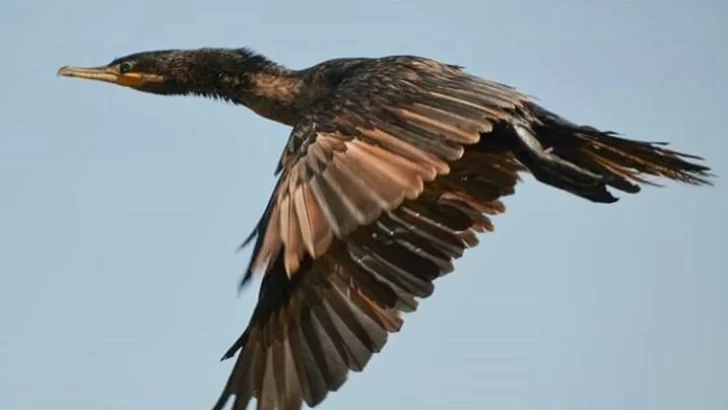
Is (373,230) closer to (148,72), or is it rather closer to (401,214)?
(401,214)

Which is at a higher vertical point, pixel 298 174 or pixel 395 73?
pixel 395 73

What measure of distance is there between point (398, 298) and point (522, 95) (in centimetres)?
157

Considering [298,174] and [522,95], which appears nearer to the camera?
[298,174]

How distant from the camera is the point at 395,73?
1235cm

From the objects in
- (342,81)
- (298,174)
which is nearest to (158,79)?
(342,81)

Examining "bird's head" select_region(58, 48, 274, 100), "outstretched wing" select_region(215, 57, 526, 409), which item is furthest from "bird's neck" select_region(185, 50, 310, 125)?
"outstretched wing" select_region(215, 57, 526, 409)

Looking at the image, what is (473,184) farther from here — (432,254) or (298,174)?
(298,174)

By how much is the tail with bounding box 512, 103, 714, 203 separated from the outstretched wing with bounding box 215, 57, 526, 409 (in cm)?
27

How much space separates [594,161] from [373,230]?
1.55 meters

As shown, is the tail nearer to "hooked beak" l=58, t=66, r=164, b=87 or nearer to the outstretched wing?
the outstretched wing

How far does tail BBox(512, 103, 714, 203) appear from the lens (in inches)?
484

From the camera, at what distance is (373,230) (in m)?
12.6

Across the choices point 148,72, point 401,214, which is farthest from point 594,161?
point 148,72

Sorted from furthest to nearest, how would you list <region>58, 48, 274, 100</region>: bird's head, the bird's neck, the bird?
1. <region>58, 48, 274, 100</region>: bird's head
2. the bird's neck
3. the bird
